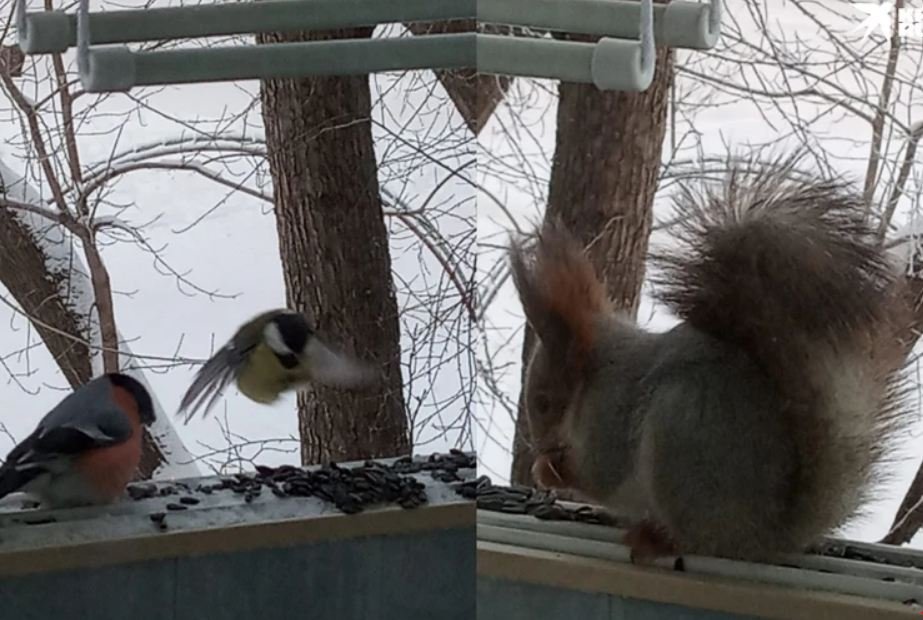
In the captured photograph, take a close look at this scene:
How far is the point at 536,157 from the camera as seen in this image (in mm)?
1674

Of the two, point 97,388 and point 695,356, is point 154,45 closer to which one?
point 97,388

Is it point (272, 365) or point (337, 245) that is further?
point (337, 245)

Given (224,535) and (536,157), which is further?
(536,157)

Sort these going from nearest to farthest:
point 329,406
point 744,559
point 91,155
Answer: point 744,559 < point 91,155 < point 329,406

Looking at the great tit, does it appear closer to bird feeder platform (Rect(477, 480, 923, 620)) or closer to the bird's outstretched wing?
the bird's outstretched wing

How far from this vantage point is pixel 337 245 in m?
1.86

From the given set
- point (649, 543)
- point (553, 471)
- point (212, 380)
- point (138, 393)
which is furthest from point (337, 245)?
point (649, 543)

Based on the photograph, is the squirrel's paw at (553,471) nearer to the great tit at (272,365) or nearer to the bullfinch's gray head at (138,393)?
the great tit at (272,365)

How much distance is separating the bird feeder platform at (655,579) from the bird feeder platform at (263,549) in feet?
0.46

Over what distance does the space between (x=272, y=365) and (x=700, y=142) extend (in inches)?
26.6

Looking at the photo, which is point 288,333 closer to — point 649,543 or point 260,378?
point 260,378

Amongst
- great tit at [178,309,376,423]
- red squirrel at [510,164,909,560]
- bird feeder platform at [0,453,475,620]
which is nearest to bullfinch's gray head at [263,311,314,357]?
great tit at [178,309,376,423]

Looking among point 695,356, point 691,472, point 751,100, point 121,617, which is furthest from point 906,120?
point 121,617

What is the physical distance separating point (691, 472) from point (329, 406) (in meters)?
0.62
